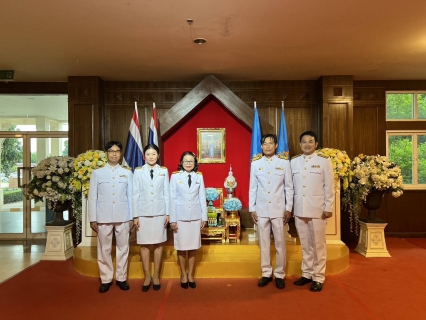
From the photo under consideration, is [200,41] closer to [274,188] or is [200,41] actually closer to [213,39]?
[213,39]

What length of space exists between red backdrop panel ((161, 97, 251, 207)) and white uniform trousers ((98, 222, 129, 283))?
6.89 feet

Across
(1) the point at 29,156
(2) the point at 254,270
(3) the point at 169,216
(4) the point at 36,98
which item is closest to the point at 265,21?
(3) the point at 169,216

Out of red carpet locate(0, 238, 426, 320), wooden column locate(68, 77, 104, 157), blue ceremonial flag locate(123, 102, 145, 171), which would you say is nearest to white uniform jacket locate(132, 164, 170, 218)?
red carpet locate(0, 238, 426, 320)

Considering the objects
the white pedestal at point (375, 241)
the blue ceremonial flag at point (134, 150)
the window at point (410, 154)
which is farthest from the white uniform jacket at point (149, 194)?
the window at point (410, 154)

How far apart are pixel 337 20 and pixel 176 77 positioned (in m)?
3.02

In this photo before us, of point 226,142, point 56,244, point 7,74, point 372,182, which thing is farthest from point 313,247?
point 7,74

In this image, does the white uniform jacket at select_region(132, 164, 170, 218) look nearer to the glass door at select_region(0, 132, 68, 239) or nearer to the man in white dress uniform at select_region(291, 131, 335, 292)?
the man in white dress uniform at select_region(291, 131, 335, 292)

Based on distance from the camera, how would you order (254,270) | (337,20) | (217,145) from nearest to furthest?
(337,20)
(254,270)
(217,145)

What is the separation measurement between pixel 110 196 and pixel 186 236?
96 centimetres

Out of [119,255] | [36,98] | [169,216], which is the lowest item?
[119,255]

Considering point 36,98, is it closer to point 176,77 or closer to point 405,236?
point 176,77

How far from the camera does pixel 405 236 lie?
608 cm

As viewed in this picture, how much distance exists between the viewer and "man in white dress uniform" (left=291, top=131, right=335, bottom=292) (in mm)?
3566

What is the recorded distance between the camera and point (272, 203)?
3.59m
